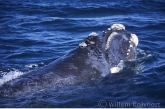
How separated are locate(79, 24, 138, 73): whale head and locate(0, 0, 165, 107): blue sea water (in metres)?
0.59

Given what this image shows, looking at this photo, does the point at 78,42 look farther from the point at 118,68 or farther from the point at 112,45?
the point at 118,68

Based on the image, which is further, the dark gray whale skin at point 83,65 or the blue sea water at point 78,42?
the blue sea water at point 78,42

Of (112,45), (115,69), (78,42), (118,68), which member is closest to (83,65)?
(115,69)

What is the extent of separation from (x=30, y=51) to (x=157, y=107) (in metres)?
8.44

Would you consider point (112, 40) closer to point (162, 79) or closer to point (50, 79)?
point (162, 79)

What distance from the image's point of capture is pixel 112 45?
8812 mm

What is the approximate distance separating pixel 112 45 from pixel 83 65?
1.57m

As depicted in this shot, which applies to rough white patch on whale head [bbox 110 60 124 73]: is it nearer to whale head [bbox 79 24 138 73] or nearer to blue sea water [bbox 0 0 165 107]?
whale head [bbox 79 24 138 73]

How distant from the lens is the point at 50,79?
23.5 feet

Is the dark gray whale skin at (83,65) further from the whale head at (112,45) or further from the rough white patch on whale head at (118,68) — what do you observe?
the rough white patch on whale head at (118,68)

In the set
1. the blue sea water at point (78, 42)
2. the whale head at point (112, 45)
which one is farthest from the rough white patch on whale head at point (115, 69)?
the blue sea water at point (78, 42)

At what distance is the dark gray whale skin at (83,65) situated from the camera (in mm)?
6883

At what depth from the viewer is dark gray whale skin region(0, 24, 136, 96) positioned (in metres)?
6.88

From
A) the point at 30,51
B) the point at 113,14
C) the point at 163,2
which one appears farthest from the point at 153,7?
the point at 30,51
